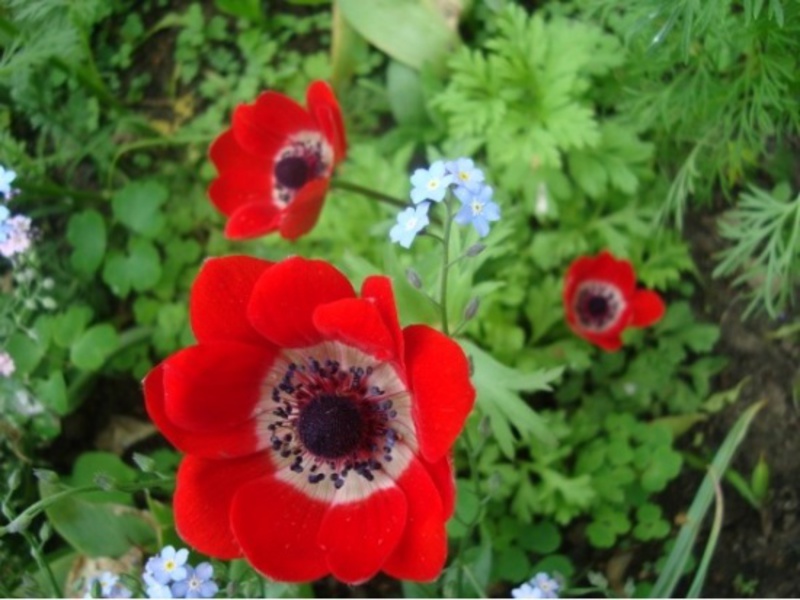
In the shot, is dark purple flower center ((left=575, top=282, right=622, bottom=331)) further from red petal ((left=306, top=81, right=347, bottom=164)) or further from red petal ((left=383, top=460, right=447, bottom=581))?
red petal ((left=383, top=460, right=447, bottom=581))

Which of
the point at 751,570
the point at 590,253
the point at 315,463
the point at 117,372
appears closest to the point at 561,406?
the point at 590,253

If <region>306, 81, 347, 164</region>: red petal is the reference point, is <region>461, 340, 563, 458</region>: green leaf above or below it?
below

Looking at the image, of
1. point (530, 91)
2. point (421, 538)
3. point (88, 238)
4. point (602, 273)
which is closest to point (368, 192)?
A: point (530, 91)

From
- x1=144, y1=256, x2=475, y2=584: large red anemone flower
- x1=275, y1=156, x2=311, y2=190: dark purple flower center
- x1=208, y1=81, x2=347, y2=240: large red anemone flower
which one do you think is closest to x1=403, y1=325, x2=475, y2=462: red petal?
x1=144, y1=256, x2=475, y2=584: large red anemone flower

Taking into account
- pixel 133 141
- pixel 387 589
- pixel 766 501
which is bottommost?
pixel 387 589

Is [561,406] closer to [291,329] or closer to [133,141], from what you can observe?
[291,329]

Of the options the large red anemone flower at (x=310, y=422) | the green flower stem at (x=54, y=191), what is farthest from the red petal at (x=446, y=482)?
the green flower stem at (x=54, y=191)

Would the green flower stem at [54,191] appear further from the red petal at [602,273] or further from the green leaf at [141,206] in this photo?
the red petal at [602,273]

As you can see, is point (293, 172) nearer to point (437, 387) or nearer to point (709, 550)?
point (437, 387)
